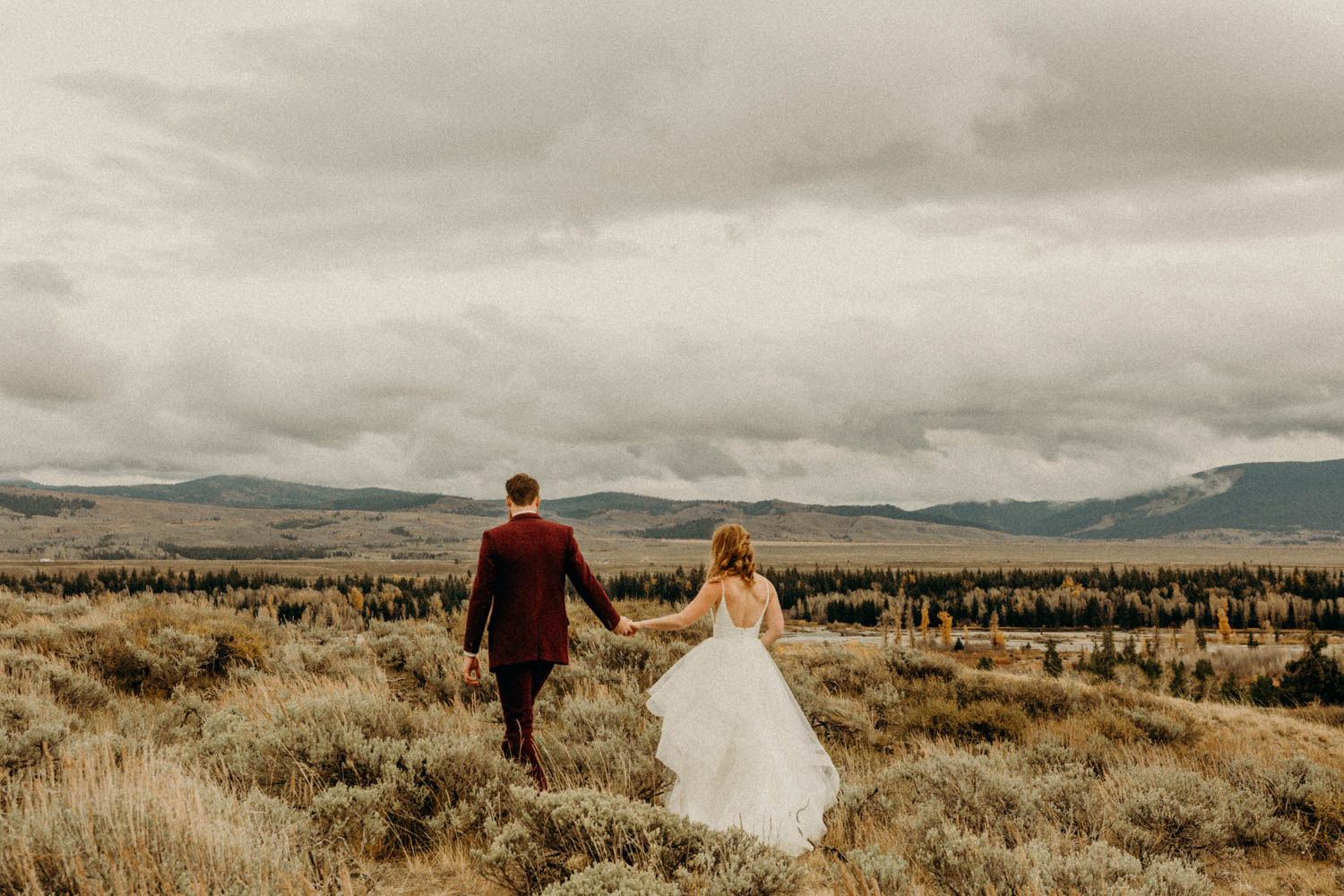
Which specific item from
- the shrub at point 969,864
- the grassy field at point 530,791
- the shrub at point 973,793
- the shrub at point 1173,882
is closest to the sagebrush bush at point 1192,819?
the grassy field at point 530,791

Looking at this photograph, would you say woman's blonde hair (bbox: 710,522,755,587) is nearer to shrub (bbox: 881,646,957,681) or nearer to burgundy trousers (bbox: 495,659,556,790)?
burgundy trousers (bbox: 495,659,556,790)

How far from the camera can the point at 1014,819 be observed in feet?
21.6

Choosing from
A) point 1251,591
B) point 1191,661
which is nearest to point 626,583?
point 1191,661

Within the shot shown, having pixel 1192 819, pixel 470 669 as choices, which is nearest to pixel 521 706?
pixel 470 669

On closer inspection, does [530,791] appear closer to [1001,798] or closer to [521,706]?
[521,706]

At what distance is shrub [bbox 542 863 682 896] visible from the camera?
410 cm

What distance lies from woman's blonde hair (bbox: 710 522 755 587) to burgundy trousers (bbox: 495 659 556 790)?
5.33 feet

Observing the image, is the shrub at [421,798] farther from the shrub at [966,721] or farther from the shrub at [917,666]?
the shrub at [917,666]

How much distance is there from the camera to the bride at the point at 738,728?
636 cm

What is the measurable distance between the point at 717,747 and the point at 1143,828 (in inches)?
148

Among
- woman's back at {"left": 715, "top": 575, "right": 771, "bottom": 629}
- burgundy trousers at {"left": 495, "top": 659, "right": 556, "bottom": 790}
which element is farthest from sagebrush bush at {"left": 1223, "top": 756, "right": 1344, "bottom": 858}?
burgundy trousers at {"left": 495, "top": 659, "right": 556, "bottom": 790}

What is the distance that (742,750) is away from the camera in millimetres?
6500

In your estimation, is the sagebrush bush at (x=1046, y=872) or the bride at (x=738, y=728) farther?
the bride at (x=738, y=728)

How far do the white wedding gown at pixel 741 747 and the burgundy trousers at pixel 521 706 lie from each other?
3.42 ft
